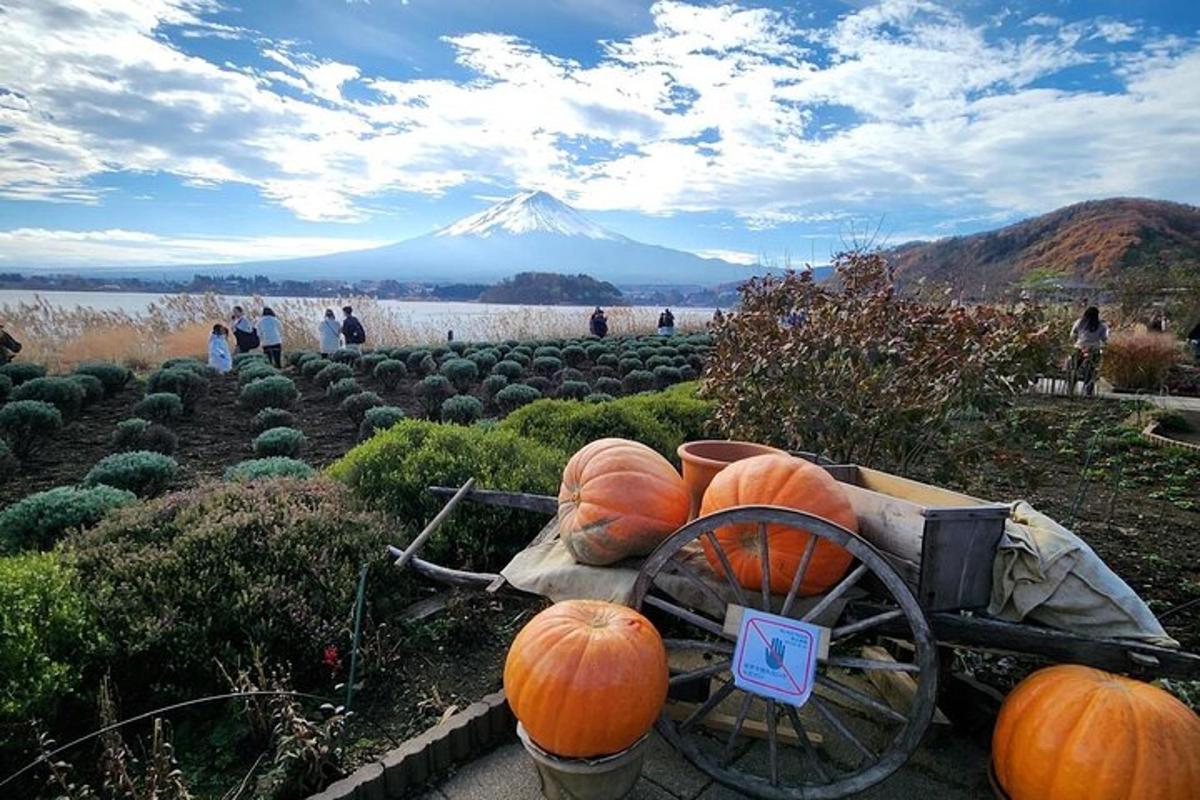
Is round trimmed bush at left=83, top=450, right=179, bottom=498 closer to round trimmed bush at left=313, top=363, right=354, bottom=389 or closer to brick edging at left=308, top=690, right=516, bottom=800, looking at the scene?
brick edging at left=308, top=690, right=516, bottom=800

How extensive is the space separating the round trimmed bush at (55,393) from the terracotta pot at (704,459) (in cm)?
902

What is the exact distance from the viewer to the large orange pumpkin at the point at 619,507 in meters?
2.40

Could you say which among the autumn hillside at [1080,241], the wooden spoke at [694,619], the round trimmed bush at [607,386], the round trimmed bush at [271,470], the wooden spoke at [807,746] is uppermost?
the autumn hillside at [1080,241]

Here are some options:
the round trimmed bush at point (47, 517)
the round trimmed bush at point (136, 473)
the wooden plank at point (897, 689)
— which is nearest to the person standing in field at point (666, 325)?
the round trimmed bush at point (136, 473)

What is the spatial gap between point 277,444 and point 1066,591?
6.70 m

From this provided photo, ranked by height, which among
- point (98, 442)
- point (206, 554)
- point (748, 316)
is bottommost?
point (98, 442)

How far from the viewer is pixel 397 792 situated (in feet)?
7.22

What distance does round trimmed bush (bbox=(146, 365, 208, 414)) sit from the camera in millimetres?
9031

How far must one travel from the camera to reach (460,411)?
8.53m

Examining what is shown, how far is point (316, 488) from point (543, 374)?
9.24 metres

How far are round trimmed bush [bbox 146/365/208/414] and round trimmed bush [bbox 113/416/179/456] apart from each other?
205 centimetres

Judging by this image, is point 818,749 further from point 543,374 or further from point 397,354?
point 397,354

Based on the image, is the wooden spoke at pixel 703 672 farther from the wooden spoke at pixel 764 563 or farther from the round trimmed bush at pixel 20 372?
the round trimmed bush at pixel 20 372

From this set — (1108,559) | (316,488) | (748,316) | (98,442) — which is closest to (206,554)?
(316,488)
